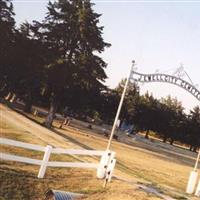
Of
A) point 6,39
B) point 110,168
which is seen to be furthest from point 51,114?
point 110,168

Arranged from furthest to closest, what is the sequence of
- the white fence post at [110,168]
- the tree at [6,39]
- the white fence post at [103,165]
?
the tree at [6,39] → the white fence post at [103,165] → the white fence post at [110,168]

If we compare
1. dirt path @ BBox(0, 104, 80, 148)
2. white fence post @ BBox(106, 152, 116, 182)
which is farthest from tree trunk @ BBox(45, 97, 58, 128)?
white fence post @ BBox(106, 152, 116, 182)

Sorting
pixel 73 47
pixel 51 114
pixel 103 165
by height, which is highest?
pixel 73 47

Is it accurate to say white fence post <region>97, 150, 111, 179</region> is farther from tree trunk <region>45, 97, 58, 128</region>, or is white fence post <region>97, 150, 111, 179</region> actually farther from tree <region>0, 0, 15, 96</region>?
tree <region>0, 0, 15, 96</region>

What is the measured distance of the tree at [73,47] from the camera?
4006cm

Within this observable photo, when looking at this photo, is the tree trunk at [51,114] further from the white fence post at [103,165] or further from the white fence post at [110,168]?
the white fence post at [110,168]

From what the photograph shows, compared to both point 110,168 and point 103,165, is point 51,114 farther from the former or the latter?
point 110,168

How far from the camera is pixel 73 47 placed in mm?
41844

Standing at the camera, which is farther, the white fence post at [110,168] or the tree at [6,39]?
the tree at [6,39]

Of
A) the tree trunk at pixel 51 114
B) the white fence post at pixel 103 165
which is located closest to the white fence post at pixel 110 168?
the white fence post at pixel 103 165

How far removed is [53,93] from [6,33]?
15639 millimetres

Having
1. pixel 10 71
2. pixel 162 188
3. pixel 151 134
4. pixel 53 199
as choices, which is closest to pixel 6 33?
pixel 10 71

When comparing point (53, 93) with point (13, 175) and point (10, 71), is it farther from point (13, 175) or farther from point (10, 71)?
point (13, 175)

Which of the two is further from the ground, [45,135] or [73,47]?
[73,47]
